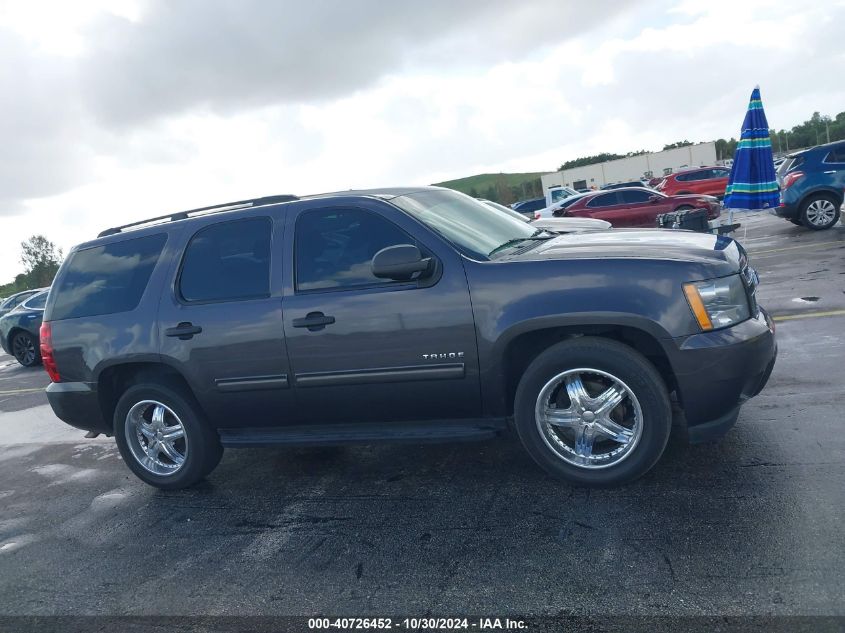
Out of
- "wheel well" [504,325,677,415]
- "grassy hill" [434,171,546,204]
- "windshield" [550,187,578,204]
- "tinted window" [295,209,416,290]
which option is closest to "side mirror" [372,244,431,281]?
"tinted window" [295,209,416,290]

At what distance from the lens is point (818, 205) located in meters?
14.1

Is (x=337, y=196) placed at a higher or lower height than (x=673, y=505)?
higher

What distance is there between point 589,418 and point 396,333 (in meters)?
1.20

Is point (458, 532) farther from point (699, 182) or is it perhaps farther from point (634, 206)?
point (699, 182)

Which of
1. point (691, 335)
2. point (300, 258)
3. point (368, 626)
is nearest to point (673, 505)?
point (691, 335)

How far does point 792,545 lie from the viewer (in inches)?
124

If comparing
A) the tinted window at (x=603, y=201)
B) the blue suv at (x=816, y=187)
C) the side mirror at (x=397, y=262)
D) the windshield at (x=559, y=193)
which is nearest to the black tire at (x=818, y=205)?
the blue suv at (x=816, y=187)

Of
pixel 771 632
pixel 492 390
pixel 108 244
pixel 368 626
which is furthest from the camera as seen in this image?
pixel 108 244

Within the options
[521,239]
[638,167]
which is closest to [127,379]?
[521,239]

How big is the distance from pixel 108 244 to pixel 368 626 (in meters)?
3.64

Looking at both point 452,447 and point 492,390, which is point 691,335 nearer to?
point 492,390

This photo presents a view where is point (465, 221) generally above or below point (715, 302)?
above

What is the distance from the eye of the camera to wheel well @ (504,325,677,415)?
157 inches

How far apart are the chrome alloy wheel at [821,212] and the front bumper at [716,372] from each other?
12.1 meters
